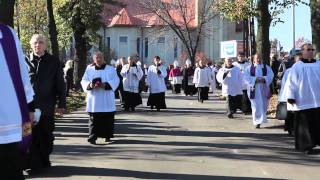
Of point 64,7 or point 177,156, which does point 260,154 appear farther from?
point 64,7

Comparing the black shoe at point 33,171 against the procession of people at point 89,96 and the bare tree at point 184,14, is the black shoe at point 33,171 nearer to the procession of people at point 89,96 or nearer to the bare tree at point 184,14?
the procession of people at point 89,96

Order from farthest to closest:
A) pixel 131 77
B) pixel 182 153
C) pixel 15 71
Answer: pixel 131 77, pixel 182 153, pixel 15 71

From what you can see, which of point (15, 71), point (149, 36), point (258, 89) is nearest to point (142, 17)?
point (149, 36)

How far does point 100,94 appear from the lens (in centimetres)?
1319

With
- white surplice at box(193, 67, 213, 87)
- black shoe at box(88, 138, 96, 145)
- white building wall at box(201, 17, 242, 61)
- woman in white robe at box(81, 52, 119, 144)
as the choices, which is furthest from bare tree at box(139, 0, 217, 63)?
black shoe at box(88, 138, 96, 145)

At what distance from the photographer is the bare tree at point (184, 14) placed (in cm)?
7550

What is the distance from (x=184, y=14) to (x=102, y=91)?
66.5m

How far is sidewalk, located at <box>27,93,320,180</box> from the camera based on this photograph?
374 inches

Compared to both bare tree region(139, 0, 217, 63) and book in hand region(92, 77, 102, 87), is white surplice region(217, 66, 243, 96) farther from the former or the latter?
bare tree region(139, 0, 217, 63)

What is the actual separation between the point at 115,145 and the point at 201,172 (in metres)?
3.63

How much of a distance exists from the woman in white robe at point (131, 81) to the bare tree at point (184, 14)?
161 feet

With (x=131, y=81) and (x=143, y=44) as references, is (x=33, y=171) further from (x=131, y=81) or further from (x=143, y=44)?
→ (x=143, y=44)

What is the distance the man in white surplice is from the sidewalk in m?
0.52

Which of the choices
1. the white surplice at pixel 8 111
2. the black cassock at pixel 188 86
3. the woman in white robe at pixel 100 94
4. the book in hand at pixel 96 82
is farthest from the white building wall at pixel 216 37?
the white surplice at pixel 8 111
